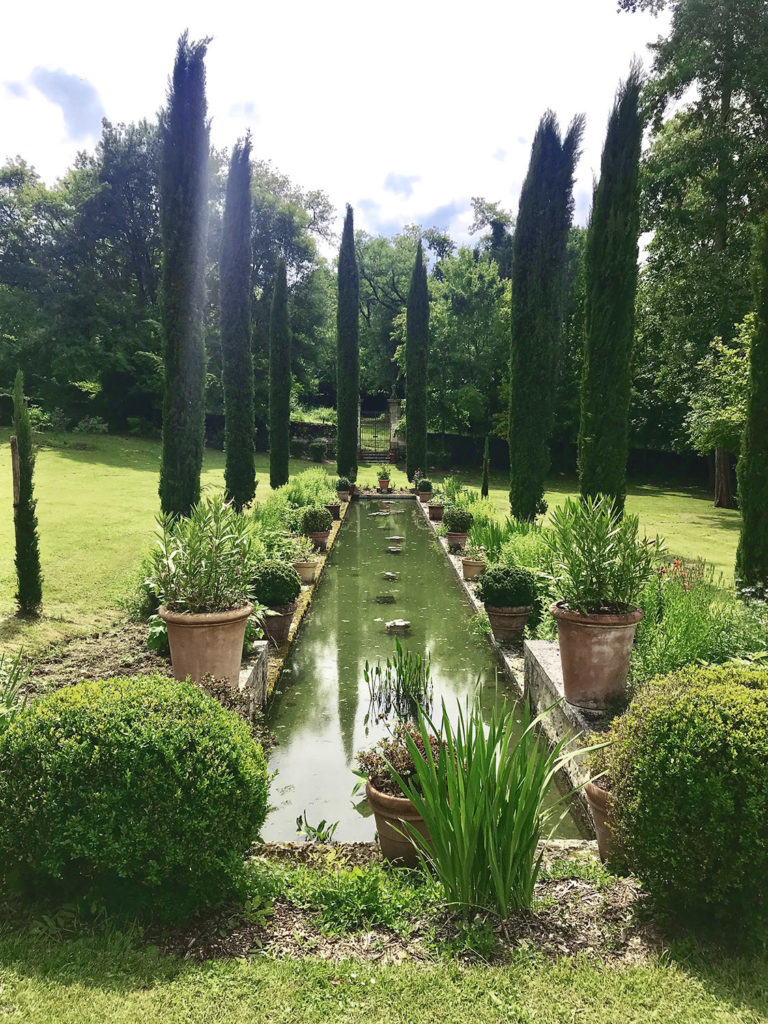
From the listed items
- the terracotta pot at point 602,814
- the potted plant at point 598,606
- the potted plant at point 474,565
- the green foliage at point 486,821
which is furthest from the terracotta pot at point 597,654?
the potted plant at point 474,565

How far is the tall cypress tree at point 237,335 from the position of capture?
14.1m

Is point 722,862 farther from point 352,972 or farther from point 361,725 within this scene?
point 361,725

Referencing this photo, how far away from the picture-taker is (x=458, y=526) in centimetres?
1174

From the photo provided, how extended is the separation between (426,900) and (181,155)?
10861 mm

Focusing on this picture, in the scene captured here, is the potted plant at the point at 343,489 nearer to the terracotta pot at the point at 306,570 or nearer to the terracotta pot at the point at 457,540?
the terracotta pot at the point at 457,540

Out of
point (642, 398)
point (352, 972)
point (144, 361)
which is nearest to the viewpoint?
point (352, 972)

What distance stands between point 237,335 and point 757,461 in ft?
34.9

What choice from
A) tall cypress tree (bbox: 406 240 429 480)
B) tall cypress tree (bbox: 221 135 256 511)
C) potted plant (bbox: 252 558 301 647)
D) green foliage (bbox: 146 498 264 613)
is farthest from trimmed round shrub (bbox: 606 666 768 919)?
tall cypress tree (bbox: 406 240 429 480)

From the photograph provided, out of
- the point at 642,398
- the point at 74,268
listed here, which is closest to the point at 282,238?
the point at 74,268

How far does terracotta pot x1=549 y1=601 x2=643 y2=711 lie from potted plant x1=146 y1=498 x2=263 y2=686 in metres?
2.17

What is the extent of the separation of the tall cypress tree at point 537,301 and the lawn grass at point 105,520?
10.5 feet

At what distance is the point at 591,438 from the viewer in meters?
9.59

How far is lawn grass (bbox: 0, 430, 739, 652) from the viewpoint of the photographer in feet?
23.5

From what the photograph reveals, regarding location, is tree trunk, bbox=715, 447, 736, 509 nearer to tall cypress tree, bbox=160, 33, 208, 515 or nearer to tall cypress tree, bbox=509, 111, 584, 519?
tall cypress tree, bbox=509, 111, 584, 519
